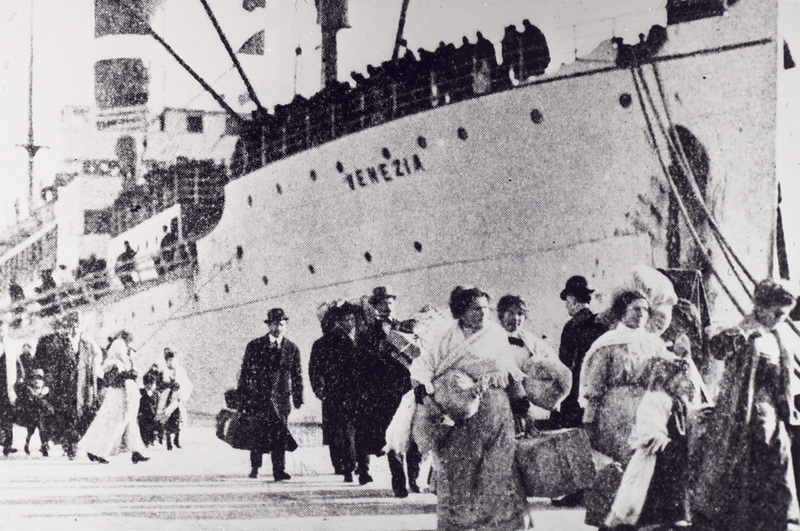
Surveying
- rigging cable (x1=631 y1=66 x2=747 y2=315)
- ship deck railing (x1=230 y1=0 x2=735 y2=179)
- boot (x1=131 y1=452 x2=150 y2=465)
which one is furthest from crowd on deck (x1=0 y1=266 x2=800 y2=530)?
ship deck railing (x1=230 y1=0 x2=735 y2=179)

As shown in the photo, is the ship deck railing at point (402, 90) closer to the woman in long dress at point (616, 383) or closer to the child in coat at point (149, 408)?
the child in coat at point (149, 408)

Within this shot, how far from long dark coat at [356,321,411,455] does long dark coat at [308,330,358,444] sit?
0.05 m

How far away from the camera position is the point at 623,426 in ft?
12.9

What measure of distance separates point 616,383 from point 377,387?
117 centimetres

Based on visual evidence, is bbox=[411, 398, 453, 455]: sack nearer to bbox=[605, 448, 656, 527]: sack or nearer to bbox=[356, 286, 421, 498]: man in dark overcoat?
bbox=[356, 286, 421, 498]: man in dark overcoat

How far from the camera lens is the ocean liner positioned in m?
4.54

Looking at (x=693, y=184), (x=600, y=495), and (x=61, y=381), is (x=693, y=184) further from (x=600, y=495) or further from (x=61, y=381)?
(x=61, y=381)

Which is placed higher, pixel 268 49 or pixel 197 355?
pixel 268 49

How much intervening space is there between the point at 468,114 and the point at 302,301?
1.41 meters

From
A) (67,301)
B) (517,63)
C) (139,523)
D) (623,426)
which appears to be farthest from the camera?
(67,301)

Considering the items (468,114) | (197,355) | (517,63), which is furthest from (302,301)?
(517,63)

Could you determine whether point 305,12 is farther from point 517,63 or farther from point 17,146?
A: point 17,146

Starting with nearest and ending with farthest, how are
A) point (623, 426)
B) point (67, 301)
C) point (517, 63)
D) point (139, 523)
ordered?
point (623, 426)
point (139, 523)
point (517, 63)
point (67, 301)

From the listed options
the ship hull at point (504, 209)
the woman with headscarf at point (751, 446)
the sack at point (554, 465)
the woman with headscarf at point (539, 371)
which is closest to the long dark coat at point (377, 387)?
the ship hull at point (504, 209)
